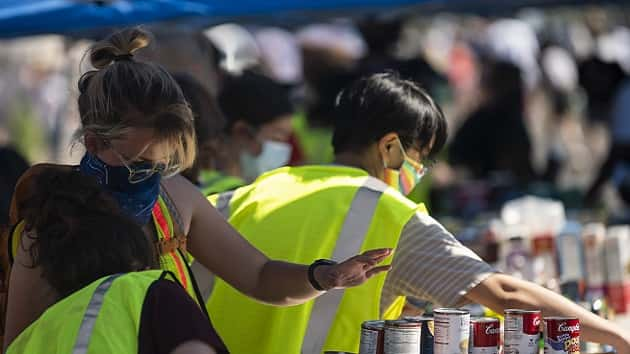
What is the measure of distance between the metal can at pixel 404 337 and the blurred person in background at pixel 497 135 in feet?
25.3

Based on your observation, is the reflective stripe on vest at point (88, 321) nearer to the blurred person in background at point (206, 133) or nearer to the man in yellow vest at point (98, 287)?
the man in yellow vest at point (98, 287)

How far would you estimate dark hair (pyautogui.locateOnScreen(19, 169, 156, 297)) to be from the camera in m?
2.68

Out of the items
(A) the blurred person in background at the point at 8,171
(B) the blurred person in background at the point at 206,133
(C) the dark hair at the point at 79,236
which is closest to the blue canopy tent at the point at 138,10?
(A) the blurred person in background at the point at 8,171

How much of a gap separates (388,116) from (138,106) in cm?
100

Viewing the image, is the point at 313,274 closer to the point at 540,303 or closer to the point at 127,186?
the point at 127,186

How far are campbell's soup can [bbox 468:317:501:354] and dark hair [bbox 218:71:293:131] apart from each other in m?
2.95

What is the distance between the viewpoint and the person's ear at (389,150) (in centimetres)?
398

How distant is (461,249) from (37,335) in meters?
1.49

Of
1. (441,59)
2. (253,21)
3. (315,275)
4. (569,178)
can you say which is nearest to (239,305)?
(315,275)

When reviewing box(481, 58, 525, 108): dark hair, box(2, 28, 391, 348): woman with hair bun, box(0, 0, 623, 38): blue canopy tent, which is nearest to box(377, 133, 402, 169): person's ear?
box(2, 28, 391, 348): woman with hair bun

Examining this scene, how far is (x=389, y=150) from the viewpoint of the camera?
400 centimetres

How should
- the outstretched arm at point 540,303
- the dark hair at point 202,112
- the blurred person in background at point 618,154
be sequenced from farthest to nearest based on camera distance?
the blurred person in background at point 618,154, the dark hair at point 202,112, the outstretched arm at point 540,303

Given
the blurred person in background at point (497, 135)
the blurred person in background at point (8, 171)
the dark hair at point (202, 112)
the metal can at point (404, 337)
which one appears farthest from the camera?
the blurred person in background at point (497, 135)

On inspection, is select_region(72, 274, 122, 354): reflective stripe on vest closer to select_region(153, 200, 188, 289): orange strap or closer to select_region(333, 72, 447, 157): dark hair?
select_region(153, 200, 188, 289): orange strap
